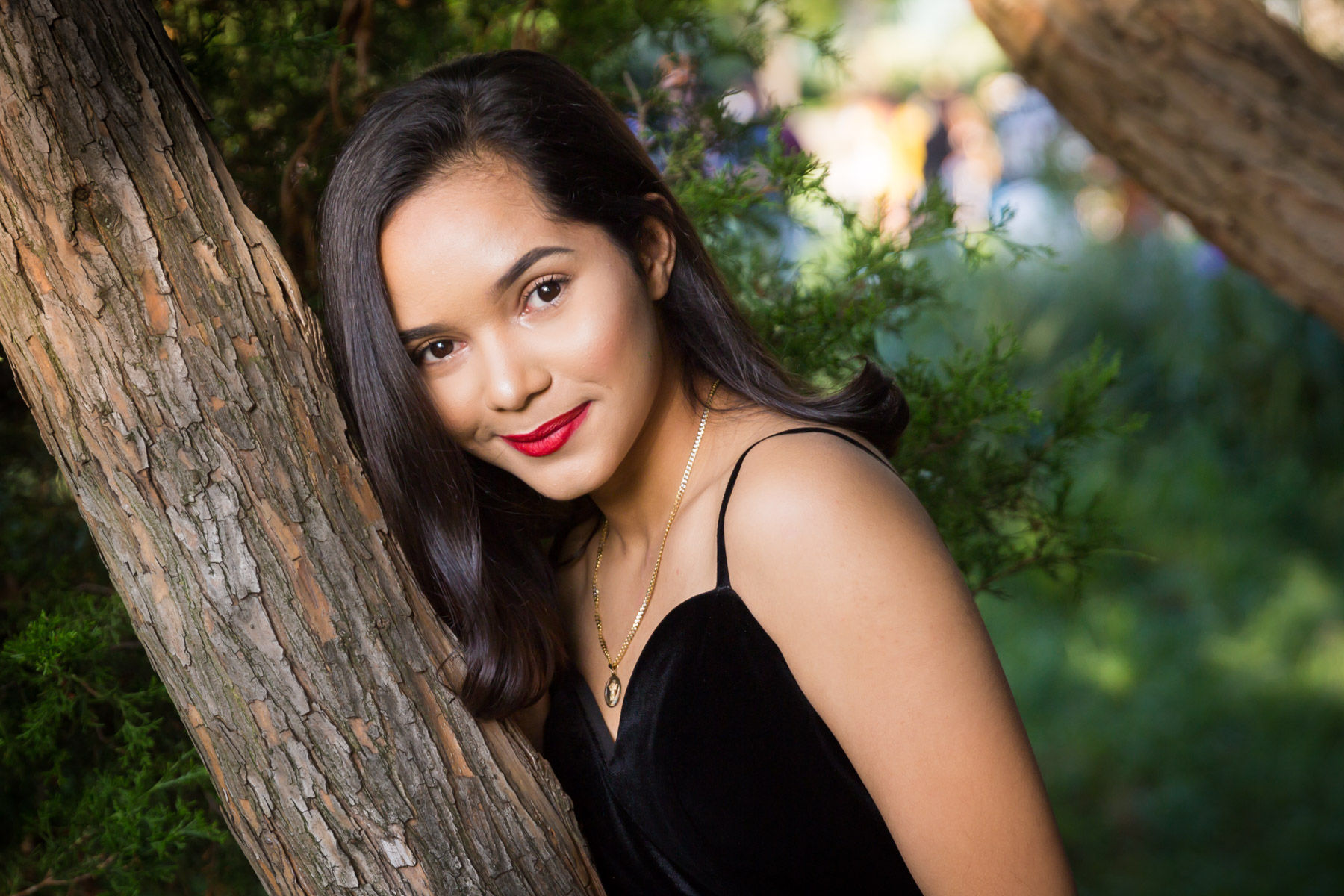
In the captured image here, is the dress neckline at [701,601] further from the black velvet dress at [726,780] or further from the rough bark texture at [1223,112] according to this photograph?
the rough bark texture at [1223,112]

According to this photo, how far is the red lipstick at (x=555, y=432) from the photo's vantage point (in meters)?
1.37

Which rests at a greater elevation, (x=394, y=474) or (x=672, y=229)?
(x=672, y=229)

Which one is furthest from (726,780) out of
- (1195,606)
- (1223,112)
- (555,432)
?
(1195,606)

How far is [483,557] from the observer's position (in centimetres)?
154

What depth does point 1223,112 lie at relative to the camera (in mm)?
2488

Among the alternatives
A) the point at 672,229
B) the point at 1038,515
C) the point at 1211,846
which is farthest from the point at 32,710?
the point at 1211,846

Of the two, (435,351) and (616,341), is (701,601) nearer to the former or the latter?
(616,341)

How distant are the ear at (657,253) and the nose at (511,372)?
0.25 m

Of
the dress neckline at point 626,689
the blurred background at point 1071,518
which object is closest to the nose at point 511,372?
the dress neckline at point 626,689

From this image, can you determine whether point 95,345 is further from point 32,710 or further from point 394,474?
point 32,710

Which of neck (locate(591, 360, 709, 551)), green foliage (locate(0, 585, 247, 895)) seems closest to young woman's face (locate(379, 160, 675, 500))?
neck (locate(591, 360, 709, 551))

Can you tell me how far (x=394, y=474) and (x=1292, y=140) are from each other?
229 cm

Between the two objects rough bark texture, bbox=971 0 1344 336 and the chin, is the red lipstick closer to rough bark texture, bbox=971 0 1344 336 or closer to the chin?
the chin

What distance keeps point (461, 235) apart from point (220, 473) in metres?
0.41
